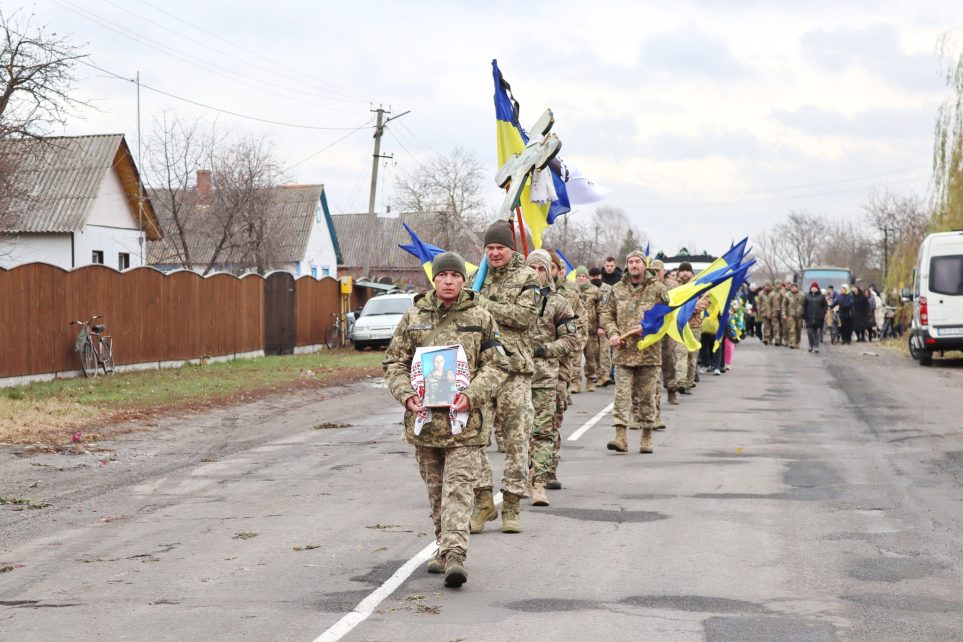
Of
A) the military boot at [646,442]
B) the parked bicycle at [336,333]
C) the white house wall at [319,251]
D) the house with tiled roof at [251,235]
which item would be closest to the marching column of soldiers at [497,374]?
the military boot at [646,442]

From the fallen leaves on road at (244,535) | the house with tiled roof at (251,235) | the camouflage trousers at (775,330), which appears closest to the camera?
the fallen leaves on road at (244,535)

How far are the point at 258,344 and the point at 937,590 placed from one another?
2460 cm

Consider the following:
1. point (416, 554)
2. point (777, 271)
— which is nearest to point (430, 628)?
point (416, 554)

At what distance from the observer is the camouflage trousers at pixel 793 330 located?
36750 millimetres

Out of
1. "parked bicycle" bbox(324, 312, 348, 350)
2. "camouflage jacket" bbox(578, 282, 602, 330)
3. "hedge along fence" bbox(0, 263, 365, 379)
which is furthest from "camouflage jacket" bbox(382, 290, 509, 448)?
"parked bicycle" bbox(324, 312, 348, 350)

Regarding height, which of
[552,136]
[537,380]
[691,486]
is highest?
[552,136]

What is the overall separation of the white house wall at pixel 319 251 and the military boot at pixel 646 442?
4701 cm

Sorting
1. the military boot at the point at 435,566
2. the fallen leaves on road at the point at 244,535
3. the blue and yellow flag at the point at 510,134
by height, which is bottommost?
the fallen leaves on road at the point at 244,535

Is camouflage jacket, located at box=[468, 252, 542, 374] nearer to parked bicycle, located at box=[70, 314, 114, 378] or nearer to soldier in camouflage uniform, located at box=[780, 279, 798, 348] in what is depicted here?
parked bicycle, located at box=[70, 314, 114, 378]

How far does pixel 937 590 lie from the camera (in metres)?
6.45

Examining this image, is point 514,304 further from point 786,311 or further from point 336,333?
point 786,311

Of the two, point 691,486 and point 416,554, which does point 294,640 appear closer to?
point 416,554

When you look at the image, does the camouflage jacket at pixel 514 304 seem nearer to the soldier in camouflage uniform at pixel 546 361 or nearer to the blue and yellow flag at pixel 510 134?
the soldier in camouflage uniform at pixel 546 361

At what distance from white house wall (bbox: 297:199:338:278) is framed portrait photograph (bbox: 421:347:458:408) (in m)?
52.2
